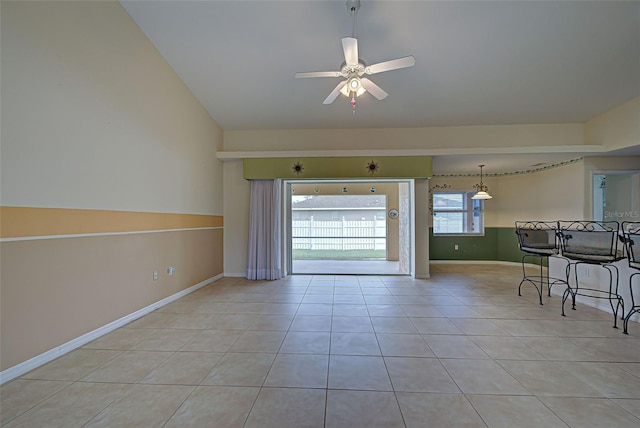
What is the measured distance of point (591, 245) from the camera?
9.64ft

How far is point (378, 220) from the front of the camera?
29.9 feet

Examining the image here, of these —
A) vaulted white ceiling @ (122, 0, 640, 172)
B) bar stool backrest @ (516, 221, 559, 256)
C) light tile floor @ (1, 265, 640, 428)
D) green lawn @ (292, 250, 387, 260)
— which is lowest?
green lawn @ (292, 250, 387, 260)

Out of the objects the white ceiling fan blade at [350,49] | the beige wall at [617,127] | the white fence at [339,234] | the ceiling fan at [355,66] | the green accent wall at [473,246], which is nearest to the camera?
the white ceiling fan blade at [350,49]

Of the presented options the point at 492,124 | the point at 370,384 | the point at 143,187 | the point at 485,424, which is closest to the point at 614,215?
the point at 492,124

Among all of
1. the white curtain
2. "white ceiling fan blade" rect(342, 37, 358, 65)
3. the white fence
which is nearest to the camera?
"white ceiling fan blade" rect(342, 37, 358, 65)

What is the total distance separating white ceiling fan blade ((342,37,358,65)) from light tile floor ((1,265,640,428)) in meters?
2.79

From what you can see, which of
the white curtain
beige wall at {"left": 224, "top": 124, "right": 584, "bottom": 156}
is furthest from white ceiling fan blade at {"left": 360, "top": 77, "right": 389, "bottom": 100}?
the white curtain

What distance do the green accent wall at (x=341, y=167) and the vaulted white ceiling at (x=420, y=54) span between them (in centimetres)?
76

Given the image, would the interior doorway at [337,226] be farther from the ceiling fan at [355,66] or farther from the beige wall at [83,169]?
the ceiling fan at [355,66]

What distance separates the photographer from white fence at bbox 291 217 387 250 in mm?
9164

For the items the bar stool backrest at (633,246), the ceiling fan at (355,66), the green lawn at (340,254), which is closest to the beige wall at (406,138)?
the ceiling fan at (355,66)

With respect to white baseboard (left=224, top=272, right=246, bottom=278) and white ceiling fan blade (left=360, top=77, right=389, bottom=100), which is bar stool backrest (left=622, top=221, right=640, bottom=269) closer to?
white ceiling fan blade (left=360, top=77, right=389, bottom=100)

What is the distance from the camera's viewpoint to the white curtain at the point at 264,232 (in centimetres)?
501

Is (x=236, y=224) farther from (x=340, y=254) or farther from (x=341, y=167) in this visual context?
(x=340, y=254)
